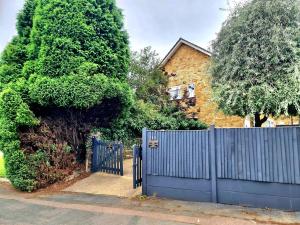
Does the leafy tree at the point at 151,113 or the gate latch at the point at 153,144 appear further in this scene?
the leafy tree at the point at 151,113

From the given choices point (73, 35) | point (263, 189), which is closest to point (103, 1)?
point (73, 35)

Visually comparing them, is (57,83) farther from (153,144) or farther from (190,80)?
(190,80)

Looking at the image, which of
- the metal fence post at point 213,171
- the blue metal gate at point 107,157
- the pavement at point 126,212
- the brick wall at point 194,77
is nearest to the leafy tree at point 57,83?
the blue metal gate at point 107,157

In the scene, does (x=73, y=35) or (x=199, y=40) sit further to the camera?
(x=199, y=40)

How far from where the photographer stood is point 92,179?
398 inches

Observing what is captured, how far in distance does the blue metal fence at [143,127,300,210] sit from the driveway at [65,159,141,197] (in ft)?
2.96

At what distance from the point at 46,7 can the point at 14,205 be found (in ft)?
25.0

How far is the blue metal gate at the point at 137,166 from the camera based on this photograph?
854 centimetres

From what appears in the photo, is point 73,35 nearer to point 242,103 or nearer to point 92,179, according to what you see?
point 92,179

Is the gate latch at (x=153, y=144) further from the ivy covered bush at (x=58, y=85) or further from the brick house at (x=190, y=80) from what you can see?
the brick house at (x=190, y=80)

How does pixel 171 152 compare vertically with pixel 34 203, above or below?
above

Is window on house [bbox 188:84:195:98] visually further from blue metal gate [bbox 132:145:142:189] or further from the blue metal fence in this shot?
the blue metal fence

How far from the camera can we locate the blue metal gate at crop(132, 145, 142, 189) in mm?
8539

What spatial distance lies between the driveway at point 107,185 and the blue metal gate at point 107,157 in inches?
10.7
